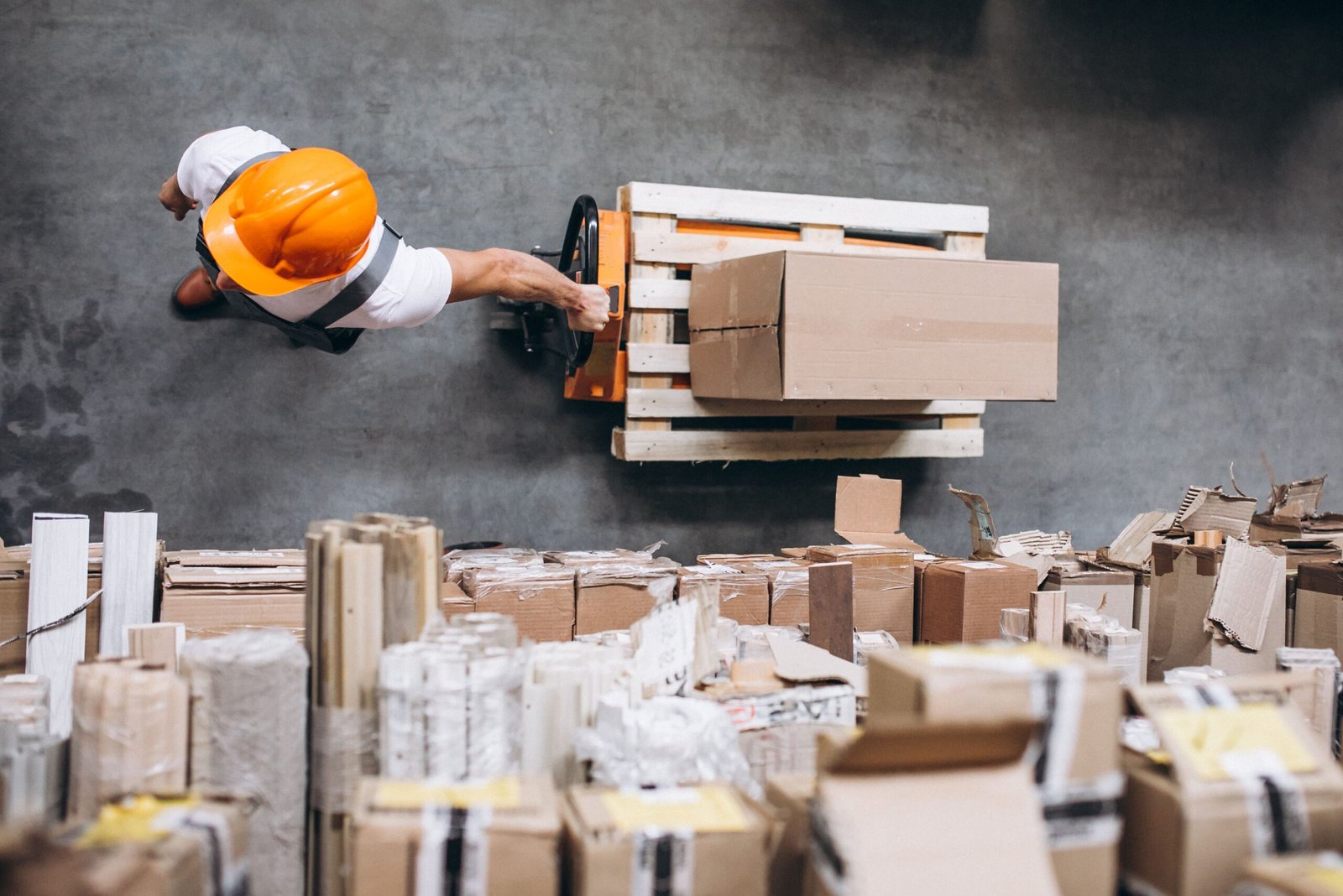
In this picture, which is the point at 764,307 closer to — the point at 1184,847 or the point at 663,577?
the point at 663,577

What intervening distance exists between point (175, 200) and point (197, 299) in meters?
0.56

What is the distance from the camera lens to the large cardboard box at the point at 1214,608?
3.79m

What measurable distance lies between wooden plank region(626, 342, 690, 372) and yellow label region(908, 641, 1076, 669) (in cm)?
254

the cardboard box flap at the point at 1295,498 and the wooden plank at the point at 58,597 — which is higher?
the cardboard box flap at the point at 1295,498

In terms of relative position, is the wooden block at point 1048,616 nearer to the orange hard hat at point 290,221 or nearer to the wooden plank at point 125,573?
the orange hard hat at point 290,221

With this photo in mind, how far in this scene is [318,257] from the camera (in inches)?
116

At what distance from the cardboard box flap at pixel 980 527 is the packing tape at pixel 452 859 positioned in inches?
112

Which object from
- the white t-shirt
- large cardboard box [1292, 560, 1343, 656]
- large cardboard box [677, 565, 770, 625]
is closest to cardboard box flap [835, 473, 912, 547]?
large cardboard box [677, 565, 770, 625]

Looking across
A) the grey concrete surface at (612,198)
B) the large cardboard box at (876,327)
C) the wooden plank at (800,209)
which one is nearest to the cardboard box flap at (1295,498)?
the grey concrete surface at (612,198)

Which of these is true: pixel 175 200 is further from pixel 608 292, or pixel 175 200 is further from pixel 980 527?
pixel 980 527

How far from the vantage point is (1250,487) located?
5.67 m

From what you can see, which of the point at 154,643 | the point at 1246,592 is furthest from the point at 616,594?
the point at 1246,592

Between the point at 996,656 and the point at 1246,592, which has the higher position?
the point at 996,656

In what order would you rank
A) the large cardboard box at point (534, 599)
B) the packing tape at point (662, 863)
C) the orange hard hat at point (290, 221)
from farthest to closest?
the large cardboard box at point (534, 599)
the orange hard hat at point (290, 221)
the packing tape at point (662, 863)
